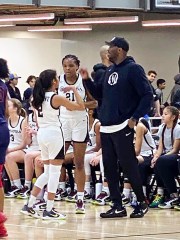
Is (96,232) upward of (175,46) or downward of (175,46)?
downward

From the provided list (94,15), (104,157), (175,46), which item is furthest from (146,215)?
(175,46)

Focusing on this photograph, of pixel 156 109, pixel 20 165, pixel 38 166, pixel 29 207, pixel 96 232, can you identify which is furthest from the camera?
pixel 156 109

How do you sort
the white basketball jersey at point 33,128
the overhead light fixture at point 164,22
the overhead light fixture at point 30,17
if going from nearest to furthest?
the white basketball jersey at point 33,128
the overhead light fixture at point 30,17
the overhead light fixture at point 164,22

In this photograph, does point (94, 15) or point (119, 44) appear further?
point (94, 15)

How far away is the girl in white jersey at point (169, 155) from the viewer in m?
9.17

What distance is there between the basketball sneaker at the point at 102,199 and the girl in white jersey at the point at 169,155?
0.68 metres

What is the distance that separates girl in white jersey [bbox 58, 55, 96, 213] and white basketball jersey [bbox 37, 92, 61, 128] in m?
0.54

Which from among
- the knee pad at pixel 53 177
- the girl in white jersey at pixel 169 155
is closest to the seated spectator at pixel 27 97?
the girl in white jersey at pixel 169 155

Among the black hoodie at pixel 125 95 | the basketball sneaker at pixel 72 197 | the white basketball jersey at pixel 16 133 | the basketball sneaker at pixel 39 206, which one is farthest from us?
the white basketball jersey at pixel 16 133

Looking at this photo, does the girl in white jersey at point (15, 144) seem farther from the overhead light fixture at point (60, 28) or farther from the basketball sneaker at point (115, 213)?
the overhead light fixture at point (60, 28)

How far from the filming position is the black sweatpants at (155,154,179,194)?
9.16 meters

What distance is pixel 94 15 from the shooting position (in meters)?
22.3

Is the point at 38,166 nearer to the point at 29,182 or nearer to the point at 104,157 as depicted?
the point at 29,182

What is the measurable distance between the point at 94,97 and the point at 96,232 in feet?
6.14
